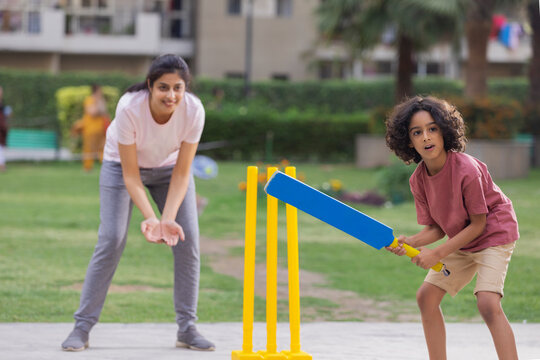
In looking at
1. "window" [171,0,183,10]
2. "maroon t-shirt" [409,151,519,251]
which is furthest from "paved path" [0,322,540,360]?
"window" [171,0,183,10]

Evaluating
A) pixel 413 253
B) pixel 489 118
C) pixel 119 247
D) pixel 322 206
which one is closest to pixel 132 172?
pixel 119 247

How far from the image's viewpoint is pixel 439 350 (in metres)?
4.09

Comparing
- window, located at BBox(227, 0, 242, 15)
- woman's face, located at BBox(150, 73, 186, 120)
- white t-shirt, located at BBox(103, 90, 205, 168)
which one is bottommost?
white t-shirt, located at BBox(103, 90, 205, 168)

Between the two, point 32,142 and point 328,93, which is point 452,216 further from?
point 328,93

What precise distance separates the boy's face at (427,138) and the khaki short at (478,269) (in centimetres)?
46

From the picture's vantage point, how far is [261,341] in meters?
5.28

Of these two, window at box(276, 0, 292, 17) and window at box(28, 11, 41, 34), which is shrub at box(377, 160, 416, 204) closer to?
window at box(28, 11, 41, 34)

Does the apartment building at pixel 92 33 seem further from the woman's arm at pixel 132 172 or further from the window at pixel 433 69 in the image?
the woman's arm at pixel 132 172

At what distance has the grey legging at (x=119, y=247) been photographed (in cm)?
495

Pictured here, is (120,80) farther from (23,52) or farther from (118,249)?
(118,249)

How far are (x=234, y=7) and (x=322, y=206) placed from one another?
37.5 m

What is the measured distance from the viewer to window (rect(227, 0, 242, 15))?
132 feet

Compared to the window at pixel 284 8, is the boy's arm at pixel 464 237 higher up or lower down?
lower down

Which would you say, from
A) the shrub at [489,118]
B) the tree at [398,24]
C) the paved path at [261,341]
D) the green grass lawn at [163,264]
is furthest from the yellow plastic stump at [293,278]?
the tree at [398,24]
